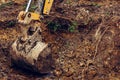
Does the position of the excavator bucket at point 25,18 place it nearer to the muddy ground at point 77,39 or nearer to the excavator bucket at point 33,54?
the muddy ground at point 77,39

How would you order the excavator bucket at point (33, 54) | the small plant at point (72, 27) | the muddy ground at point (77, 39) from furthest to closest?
the small plant at point (72, 27) → the muddy ground at point (77, 39) → the excavator bucket at point (33, 54)

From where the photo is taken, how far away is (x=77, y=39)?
6.87 m

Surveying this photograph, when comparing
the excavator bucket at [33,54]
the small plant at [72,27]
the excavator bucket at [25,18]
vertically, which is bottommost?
the excavator bucket at [33,54]

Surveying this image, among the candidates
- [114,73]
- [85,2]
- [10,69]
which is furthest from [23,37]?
[85,2]

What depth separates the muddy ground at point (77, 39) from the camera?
6.21 metres

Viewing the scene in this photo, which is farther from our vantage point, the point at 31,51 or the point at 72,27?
the point at 72,27

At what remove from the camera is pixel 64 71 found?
20.6 feet

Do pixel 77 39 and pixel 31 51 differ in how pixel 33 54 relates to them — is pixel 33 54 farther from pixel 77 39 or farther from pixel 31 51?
pixel 77 39

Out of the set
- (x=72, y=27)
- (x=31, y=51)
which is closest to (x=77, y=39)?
(x=72, y=27)

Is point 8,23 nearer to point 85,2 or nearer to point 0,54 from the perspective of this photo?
point 0,54

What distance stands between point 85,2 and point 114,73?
2.34 meters

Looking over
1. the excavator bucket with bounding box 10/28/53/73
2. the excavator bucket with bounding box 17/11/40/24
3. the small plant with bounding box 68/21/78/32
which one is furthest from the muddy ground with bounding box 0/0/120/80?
the excavator bucket with bounding box 10/28/53/73

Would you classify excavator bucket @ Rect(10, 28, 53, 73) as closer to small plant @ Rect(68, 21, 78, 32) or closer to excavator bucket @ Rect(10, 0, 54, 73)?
excavator bucket @ Rect(10, 0, 54, 73)

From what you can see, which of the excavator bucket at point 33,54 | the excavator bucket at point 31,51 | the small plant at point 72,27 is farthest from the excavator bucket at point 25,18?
the small plant at point 72,27
